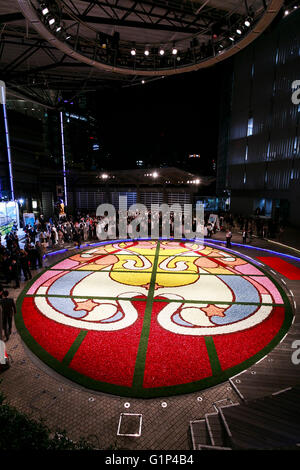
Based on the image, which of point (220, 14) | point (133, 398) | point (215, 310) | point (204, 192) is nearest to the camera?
point (133, 398)

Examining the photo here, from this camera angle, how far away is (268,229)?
18844mm

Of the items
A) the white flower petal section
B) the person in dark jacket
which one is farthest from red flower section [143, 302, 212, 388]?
the white flower petal section

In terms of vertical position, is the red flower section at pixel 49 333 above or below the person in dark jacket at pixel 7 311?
below

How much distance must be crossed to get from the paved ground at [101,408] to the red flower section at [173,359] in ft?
1.46

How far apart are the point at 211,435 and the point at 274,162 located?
76.5 feet

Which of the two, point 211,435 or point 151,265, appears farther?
point 151,265

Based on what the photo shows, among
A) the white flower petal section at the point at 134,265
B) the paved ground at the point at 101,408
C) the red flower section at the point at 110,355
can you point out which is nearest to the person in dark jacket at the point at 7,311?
the paved ground at the point at 101,408

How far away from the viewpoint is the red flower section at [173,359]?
5363mm

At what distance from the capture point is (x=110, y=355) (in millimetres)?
6145

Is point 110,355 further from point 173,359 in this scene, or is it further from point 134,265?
point 134,265

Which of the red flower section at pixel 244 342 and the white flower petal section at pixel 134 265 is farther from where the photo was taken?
the white flower petal section at pixel 134 265

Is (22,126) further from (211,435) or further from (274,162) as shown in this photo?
(211,435)

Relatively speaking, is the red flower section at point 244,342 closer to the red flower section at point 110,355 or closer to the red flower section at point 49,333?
the red flower section at point 110,355

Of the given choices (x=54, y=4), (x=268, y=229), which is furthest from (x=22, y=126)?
(x=268, y=229)
